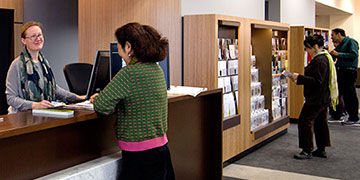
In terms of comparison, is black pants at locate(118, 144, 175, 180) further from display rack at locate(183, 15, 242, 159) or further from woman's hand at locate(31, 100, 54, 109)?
display rack at locate(183, 15, 242, 159)

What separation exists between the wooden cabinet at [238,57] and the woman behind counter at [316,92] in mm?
652

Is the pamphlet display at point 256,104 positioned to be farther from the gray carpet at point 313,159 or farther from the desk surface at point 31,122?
the desk surface at point 31,122

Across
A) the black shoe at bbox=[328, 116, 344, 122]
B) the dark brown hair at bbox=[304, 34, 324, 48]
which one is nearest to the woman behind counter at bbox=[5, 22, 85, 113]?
the dark brown hair at bbox=[304, 34, 324, 48]

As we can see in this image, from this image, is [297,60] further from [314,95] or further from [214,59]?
[214,59]

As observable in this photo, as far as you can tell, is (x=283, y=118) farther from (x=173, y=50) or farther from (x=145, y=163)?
(x=145, y=163)

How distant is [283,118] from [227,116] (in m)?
1.98

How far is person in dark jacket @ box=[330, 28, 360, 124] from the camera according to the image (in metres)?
7.79

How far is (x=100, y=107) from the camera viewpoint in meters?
2.42

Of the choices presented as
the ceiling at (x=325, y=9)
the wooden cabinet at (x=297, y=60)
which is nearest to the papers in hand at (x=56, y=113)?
the wooden cabinet at (x=297, y=60)

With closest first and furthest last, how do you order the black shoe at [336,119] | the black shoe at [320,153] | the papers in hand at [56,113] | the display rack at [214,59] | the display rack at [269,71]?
the papers in hand at [56,113]
the display rack at [214,59]
the black shoe at [320,153]
the display rack at [269,71]
the black shoe at [336,119]

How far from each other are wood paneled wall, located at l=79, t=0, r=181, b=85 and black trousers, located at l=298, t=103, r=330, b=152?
1.65 m

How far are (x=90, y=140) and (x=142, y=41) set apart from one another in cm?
70

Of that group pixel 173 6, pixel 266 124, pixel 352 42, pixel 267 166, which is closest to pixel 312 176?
pixel 267 166

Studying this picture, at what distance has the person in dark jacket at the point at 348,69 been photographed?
7793 mm
